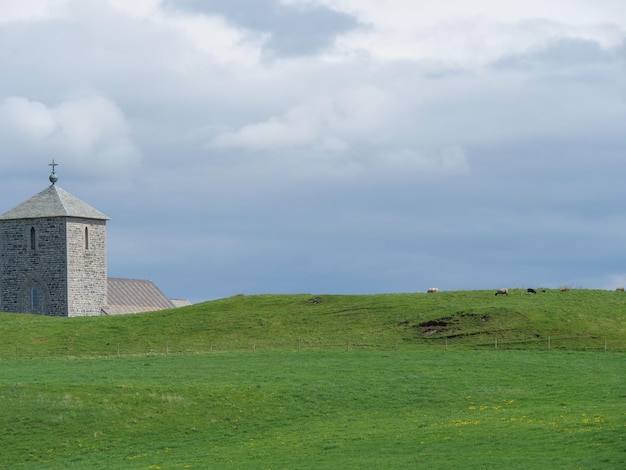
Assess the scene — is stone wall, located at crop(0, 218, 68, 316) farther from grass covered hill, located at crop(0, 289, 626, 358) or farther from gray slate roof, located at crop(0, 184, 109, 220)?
grass covered hill, located at crop(0, 289, 626, 358)

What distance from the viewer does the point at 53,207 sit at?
11544 cm

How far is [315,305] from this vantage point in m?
91.9

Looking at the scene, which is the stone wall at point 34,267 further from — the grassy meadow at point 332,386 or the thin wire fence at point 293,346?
the thin wire fence at point 293,346

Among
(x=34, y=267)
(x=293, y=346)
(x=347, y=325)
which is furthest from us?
(x=34, y=267)

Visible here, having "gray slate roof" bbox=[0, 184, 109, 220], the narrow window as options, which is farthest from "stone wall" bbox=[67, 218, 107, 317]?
the narrow window

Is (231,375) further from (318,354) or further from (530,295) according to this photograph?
(530,295)

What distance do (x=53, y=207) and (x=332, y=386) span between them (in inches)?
2513

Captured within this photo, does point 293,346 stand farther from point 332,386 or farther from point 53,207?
point 53,207

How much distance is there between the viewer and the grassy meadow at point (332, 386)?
44.5 m

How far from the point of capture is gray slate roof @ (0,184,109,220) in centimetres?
11494

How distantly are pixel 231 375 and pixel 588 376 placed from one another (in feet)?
59.8

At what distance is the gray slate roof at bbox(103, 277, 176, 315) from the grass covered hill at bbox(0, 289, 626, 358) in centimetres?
2945

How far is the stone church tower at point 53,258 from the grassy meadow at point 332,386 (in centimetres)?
2198

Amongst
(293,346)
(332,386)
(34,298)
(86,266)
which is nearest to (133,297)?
(86,266)
